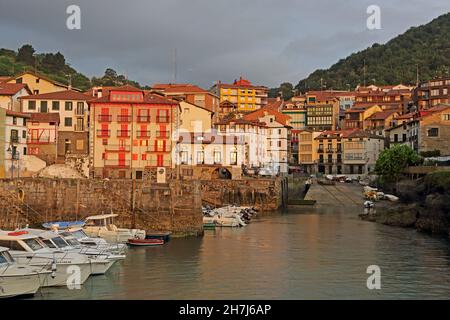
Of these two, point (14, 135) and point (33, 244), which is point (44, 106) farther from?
point (33, 244)

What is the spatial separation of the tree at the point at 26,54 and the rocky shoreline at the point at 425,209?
135111 mm

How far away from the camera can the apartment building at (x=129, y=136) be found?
77500mm

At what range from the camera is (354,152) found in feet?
420

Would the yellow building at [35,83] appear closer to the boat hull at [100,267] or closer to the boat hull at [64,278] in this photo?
the boat hull at [100,267]

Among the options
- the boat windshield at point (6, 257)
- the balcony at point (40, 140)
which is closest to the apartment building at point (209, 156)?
the balcony at point (40, 140)

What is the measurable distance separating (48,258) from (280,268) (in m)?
15.1

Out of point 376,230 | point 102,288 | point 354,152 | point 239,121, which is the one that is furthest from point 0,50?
point 102,288

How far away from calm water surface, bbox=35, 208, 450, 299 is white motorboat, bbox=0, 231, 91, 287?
71cm

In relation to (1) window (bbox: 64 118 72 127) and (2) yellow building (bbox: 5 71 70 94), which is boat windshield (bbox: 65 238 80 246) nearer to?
(1) window (bbox: 64 118 72 127)

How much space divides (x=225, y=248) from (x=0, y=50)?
6552 inches

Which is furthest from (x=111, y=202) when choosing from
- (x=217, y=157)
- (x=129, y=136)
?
(x=217, y=157)

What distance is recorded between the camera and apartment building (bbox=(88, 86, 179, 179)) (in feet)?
254

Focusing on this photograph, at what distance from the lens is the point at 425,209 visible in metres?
61.5

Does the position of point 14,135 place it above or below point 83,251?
above
